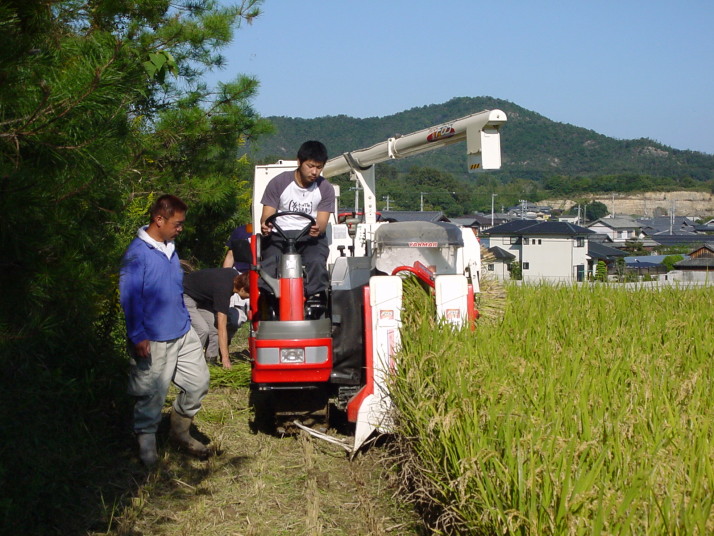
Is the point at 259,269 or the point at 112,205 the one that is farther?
the point at 259,269

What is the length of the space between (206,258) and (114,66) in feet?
30.4

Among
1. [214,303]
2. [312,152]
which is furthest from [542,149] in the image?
[312,152]

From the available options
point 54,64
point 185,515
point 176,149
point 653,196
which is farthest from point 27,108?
point 653,196

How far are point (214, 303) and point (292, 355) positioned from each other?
7.53ft

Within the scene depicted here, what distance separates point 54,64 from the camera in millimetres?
3094

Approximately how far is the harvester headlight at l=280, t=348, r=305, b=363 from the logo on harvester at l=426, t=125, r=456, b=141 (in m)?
2.36

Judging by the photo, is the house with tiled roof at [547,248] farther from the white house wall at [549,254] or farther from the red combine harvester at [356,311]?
the red combine harvester at [356,311]

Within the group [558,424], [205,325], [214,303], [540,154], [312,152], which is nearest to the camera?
[558,424]

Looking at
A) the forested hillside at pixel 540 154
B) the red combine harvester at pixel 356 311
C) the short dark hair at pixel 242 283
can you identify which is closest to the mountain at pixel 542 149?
the forested hillside at pixel 540 154

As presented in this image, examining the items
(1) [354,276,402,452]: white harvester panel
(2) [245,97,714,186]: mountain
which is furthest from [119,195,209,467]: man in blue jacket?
(2) [245,97,714,186]: mountain

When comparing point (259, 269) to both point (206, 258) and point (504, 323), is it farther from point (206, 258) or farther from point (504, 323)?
point (206, 258)

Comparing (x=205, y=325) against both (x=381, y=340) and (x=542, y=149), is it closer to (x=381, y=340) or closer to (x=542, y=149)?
(x=381, y=340)

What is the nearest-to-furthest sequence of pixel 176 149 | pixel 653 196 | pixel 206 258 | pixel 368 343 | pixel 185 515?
pixel 185 515
pixel 368 343
pixel 176 149
pixel 206 258
pixel 653 196

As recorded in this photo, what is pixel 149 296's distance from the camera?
5.39 meters
